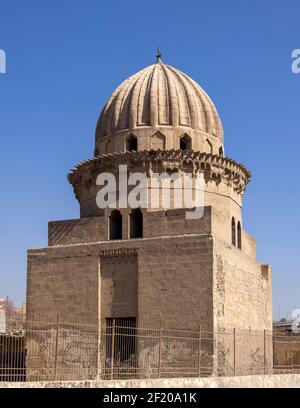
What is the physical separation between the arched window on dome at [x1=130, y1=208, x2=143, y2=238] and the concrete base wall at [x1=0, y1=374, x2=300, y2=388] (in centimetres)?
549

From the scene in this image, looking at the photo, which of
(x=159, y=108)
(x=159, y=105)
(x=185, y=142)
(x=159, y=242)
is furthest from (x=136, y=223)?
(x=159, y=105)

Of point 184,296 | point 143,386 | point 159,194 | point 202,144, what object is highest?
point 202,144

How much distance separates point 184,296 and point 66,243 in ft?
13.9

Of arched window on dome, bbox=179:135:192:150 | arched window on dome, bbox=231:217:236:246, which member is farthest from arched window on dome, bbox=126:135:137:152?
arched window on dome, bbox=231:217:236:246

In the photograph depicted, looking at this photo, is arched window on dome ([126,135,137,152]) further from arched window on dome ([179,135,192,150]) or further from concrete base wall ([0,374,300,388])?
concrete base wall ([0,374,300,388])

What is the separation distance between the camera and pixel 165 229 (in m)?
19.3

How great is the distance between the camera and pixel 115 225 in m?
20.4

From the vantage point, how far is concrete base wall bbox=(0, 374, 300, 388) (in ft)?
38.3

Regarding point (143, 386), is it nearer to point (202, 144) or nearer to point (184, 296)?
point (184, 296)

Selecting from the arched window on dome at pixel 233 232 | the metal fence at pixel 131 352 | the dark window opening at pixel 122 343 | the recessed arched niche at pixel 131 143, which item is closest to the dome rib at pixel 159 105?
the recessed arched niche at pixel 131 143

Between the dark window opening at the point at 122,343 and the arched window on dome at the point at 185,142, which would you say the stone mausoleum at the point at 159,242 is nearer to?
the arched window on dome at the point at 185,142

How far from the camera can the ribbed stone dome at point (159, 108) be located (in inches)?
841

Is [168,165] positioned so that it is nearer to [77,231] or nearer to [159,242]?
[159,242]
